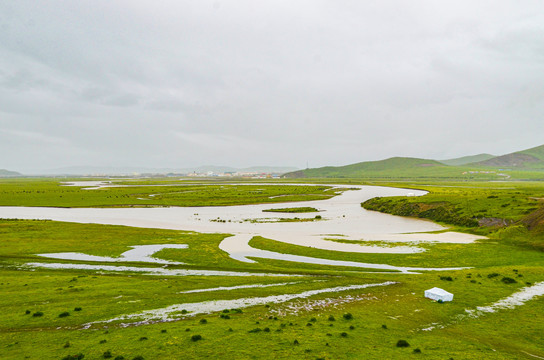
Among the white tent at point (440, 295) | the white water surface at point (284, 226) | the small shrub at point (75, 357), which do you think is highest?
the small shrub at point (75, 357)

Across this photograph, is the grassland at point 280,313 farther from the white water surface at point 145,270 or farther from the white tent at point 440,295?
the white water surface at point 145,270

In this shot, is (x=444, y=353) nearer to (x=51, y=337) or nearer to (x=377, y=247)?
(x=51, y=337)

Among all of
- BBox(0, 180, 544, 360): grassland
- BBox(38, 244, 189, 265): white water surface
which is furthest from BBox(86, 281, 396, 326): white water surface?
BBox(38, 244, 189, 265): white water surface

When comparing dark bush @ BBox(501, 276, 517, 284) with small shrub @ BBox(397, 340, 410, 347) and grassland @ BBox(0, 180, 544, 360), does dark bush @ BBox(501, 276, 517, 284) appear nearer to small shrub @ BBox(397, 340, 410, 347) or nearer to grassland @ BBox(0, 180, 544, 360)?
grassland @ BBox(0, 180, 544, 360)

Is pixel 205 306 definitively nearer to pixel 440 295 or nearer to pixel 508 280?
pixel 440 295

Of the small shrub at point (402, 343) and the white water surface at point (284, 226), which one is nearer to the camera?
the small shrub at point (402, 343)

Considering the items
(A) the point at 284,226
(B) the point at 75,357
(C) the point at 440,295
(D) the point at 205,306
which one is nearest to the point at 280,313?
(D) the point at 205,306

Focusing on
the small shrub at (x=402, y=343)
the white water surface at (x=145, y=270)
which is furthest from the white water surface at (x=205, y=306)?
the small shrub at (x=402, y=343)

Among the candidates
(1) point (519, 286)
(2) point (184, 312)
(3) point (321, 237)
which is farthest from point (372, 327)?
(3) point (321, 237)
